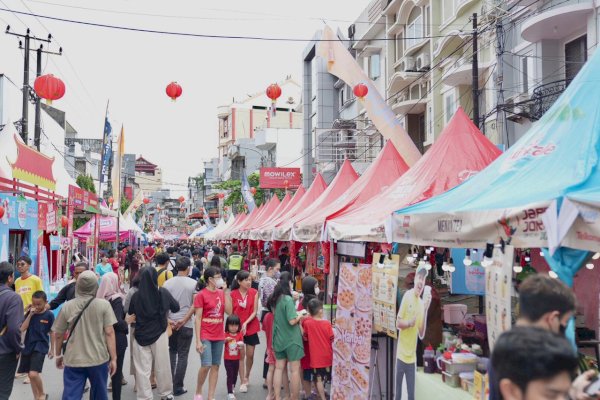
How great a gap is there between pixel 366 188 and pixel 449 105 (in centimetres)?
1210

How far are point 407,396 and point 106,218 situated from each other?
27.2m

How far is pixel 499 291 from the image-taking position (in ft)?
15.3

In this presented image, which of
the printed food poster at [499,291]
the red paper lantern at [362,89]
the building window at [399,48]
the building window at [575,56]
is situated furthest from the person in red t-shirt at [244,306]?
the building window at [399,48]

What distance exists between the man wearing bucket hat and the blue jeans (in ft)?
11.1

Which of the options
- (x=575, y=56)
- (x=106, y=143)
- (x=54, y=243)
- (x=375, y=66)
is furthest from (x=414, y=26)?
(x=54, y=243)

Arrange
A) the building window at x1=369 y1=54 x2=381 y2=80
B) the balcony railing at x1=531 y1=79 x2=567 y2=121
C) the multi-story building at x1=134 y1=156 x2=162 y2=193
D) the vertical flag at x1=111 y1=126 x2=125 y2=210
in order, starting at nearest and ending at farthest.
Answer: the balcony railing at x1=531 y1=79 x2=567 y2=121 → the vertical flag at x1=111 y1=126 x2=125 y2=210 → the building window at x1=369 y1=54 x2=381 y2=80 → the multi-story building at x1=134 y1=156 x2=162 y2=193

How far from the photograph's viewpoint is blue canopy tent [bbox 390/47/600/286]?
4031 mm

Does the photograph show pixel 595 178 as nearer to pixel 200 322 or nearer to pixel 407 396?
pixel 407 396

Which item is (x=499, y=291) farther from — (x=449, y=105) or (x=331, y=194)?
(x=449, y=105)

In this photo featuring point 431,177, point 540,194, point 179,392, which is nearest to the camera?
point 540,194

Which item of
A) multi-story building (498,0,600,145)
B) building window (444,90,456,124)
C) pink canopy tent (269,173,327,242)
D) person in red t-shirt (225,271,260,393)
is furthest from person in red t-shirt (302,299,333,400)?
building window (444,90,456,124)

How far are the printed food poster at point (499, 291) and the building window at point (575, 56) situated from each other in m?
11.8

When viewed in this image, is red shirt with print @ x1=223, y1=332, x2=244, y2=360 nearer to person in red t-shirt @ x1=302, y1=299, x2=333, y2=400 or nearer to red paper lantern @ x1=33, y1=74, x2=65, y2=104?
person in red t-shirt @ x1=302, y1=299, x2=333, y2=400

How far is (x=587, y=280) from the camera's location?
7.35 metres
